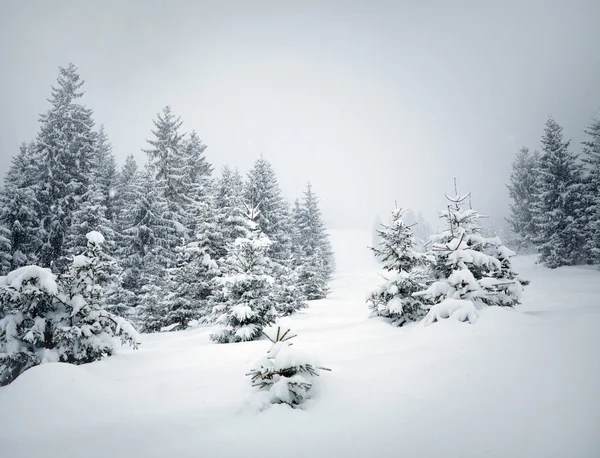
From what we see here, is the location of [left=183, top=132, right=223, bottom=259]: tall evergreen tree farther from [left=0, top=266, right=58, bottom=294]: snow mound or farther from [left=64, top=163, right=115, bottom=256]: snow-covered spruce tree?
[left=0, top=266, right=58, bottom=294]: snow mound

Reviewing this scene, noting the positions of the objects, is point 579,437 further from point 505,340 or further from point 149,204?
point 149,204

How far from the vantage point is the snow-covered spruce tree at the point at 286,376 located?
427 cm

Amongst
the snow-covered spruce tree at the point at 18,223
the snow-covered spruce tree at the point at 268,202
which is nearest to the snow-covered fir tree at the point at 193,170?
the snow-covered spruce tree at the point at 268,202

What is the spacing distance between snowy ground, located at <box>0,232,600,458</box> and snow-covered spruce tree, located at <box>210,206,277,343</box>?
120 inches

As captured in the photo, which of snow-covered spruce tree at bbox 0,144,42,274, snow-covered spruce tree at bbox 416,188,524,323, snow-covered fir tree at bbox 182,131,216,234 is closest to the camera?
snow-covered spruce tree at bbox 416,188,524,323

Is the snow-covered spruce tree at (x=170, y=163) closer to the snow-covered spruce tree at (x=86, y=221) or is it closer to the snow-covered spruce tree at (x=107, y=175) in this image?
the snow-covered spruce tree at (x=107, y=175)

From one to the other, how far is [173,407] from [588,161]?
3265cm

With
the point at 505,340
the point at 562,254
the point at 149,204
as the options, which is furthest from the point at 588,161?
the point at 149,204

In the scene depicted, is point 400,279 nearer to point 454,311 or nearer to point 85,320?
point 454,311

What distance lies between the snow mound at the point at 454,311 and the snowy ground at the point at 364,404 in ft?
1.17

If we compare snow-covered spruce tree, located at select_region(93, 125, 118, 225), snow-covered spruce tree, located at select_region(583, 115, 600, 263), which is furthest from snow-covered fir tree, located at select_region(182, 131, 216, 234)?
snow-covered spruce tree, located at select_region(583, 115, 600, 263)

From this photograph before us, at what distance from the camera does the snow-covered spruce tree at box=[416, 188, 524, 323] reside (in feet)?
24.2

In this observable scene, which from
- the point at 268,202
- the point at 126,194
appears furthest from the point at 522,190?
the point at 126,194

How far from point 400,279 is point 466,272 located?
2.33 m
